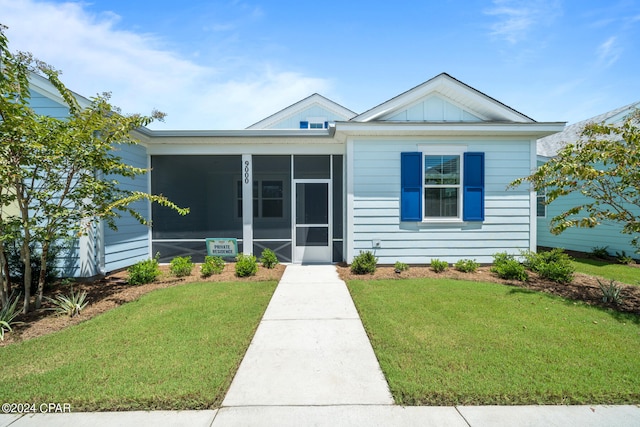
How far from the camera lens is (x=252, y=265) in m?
6.64

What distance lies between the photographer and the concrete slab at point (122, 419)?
7.25 ft

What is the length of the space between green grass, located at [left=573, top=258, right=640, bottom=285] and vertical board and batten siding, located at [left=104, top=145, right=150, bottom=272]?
1147 cm

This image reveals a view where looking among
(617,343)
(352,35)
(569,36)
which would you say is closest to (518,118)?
(569,36)

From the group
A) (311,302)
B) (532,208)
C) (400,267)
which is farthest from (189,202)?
(532,208)

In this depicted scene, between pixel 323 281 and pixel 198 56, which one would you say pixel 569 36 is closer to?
pixel 323 281

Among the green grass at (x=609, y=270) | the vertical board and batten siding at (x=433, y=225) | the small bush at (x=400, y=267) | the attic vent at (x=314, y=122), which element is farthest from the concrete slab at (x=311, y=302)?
the attic vent at (x=314, y=122)

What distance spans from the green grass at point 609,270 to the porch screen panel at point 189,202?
9202 mm

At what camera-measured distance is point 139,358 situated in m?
3.12

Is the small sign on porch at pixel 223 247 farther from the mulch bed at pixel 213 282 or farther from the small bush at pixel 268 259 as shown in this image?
the small bush at pixel 268 259

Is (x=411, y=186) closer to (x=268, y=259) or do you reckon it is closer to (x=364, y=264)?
(x=364, y=264)

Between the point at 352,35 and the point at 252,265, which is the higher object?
the point at 352,35

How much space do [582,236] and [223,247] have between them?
39.7ft

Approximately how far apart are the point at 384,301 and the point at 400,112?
496 centimetres

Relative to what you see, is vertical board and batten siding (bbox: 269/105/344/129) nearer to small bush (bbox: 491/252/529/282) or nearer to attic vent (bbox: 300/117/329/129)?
attic vent (bbox: 300/117/329/129)
